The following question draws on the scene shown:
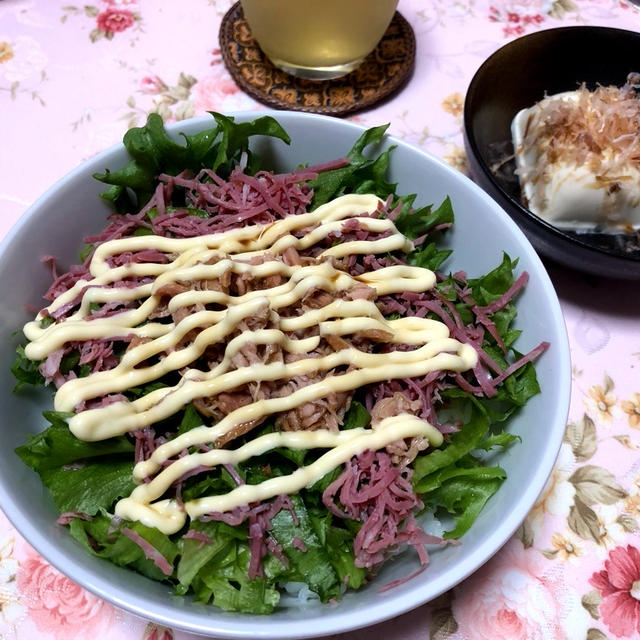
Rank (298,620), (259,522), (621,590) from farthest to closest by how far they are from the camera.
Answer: (621,590), (259,522), (298,620)

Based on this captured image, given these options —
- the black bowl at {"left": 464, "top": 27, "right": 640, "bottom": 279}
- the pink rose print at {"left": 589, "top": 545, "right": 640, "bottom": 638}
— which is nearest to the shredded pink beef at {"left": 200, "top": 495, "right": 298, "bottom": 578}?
the pink rose print at {"left": 589, "top": 545, "right": 640, "bottom": 638}

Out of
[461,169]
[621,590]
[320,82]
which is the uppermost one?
[320,82]

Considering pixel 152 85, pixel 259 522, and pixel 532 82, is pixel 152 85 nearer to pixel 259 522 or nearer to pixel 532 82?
pixel 532 82

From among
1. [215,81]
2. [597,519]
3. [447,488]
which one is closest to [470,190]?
[447,488]

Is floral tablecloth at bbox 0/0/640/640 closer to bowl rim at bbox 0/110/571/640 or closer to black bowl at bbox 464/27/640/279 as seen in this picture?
black bowl at bbox 464/27/640/279

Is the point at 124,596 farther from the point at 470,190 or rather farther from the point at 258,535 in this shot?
the point at 470,190

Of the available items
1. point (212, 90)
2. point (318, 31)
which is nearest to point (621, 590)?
point (318, 31)

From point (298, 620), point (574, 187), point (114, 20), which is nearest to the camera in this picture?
point (298, 620)

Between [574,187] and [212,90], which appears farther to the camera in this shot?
[212,90]
